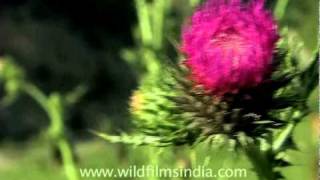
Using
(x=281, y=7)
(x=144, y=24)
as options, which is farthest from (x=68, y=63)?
(x=281, y=7)

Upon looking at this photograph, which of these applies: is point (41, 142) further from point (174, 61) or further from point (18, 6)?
point (174, 61)

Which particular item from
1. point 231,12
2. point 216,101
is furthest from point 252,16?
point 216,101

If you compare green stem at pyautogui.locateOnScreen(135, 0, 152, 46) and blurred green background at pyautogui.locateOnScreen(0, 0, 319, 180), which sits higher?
blurred green background at pyautogui.locateOnScreen(0, 0, 319, 180)

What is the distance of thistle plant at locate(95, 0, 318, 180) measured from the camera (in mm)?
1405

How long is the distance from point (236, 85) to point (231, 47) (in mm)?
56

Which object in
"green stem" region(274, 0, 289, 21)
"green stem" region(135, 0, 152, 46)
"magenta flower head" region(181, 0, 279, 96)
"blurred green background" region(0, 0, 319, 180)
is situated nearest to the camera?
"magenta flower head" region(181, 0, 279, 96)

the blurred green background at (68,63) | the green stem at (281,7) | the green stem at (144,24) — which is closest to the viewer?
the green stem at (281,7)

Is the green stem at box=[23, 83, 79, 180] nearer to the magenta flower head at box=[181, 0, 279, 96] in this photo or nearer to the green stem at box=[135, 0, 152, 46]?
the green stem at box=[135, 0, 152, 46]

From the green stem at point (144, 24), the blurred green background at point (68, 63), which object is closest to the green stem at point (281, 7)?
the green stem at point (144, 24)

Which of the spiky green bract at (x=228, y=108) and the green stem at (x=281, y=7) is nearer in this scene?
the spiky green bract at (x=228, y=108)

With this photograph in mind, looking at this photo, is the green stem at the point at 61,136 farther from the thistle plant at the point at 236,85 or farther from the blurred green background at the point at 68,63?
the blurred green background at the point at 68,63

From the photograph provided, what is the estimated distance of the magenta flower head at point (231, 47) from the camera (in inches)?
55.0

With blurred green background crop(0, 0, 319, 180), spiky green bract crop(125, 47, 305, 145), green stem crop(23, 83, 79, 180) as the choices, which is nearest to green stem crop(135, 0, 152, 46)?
green stem crop(23, 83, 79, 180)

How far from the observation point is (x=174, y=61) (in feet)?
4.95
